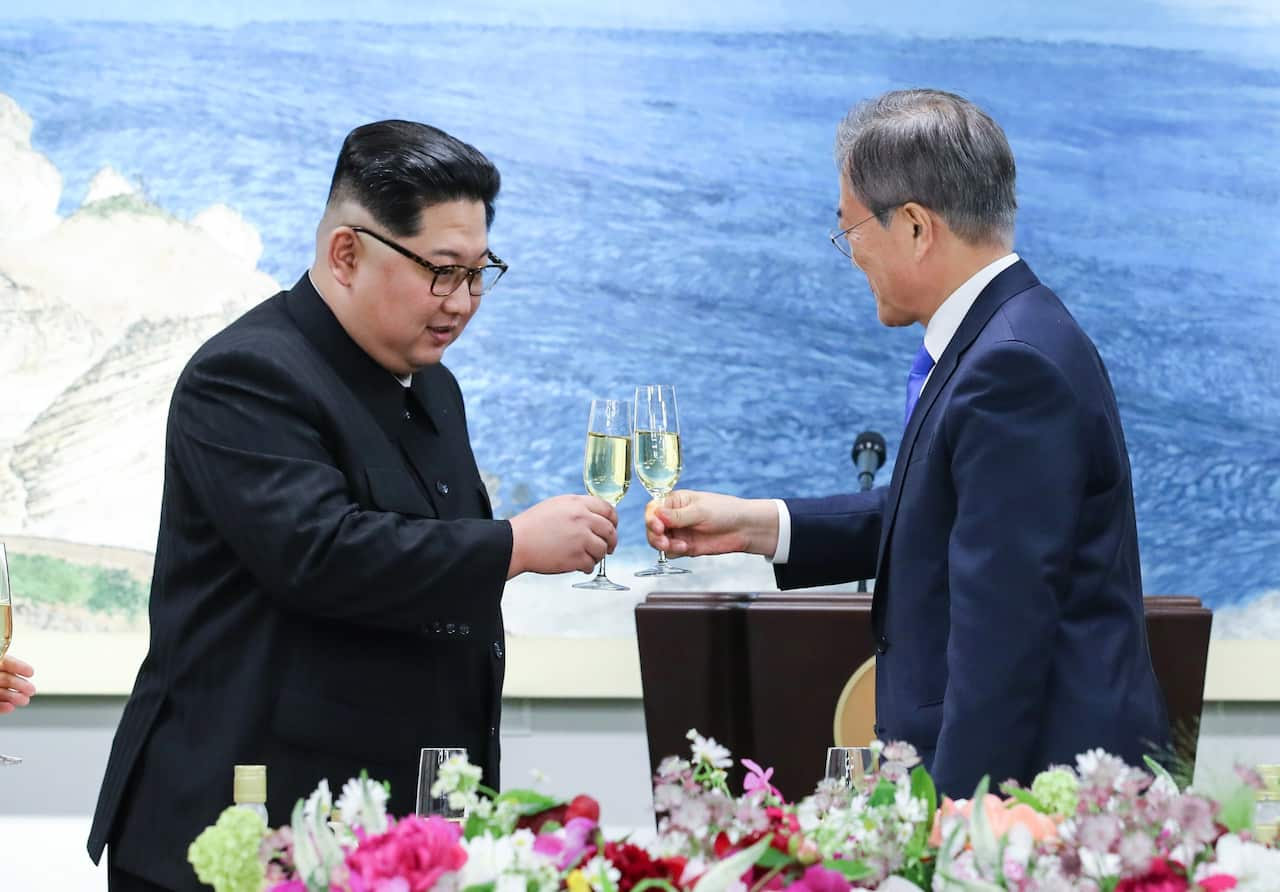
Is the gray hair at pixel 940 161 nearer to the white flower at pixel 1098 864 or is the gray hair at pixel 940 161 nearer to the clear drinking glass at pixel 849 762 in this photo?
the clear drinking glass at pixel 849 762

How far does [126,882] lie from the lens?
6.32 feet

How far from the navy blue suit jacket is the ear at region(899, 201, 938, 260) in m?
0.11

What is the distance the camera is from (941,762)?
1.85 m

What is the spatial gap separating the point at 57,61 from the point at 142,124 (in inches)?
12.7

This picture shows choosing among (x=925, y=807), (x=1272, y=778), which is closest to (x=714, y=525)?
(x=1272, y=778)

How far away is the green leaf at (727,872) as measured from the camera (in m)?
0.90

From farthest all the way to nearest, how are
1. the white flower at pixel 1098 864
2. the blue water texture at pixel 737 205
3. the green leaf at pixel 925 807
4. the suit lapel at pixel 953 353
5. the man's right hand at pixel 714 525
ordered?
the blue water texture at pixel 737 205 < the man's right hand at pixel 714 525 < the suit lapel at pixel 953 353 < the green leaf at pixel 925 807 < the white flower at pixel 1098 864

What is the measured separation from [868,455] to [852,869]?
7.56 ft

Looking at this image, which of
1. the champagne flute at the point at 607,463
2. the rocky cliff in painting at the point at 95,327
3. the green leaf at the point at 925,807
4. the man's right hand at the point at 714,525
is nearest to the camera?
the green leaf at the point at 925,807

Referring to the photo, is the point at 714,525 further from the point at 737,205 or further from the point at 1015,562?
the point at 737,205

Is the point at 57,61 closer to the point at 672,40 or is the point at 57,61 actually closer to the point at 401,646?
the point at 672,40

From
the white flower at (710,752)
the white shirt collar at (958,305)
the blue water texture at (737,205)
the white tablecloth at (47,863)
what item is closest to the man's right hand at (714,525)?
the white shirt collar at (958,305)

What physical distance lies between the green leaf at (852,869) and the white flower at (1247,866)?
0.63ft

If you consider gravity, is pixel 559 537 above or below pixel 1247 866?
above
